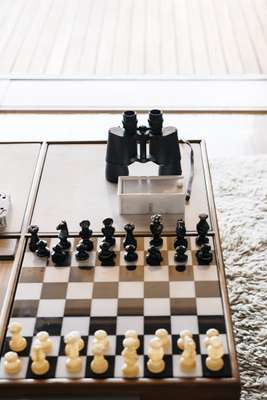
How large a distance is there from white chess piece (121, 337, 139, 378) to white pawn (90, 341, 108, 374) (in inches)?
1.7

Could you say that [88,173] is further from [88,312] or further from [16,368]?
[16,368]

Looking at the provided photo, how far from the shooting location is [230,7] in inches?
186

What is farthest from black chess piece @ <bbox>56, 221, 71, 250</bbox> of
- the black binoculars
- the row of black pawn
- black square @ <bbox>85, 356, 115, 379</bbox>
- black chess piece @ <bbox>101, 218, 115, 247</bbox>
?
black square @ <bbox>85, 356, 115, 379</bbox>

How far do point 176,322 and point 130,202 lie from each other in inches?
18.8

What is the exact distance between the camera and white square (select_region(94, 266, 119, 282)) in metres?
1.58

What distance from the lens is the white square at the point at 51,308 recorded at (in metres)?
1.46

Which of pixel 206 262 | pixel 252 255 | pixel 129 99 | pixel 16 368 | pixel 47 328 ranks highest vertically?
pixel 129 99

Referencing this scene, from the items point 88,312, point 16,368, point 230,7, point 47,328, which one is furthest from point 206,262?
point 230,7

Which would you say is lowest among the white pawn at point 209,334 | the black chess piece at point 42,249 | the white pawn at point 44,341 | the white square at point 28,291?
the white pawn at point 44,341

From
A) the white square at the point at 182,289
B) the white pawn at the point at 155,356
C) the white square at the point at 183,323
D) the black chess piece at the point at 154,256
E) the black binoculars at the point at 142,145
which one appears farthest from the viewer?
the black binoculars at the point at 142,145

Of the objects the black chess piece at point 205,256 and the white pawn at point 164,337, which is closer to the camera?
the white pawn at point 164,337

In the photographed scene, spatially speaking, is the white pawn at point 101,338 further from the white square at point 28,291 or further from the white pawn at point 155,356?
the white square at point 28,291

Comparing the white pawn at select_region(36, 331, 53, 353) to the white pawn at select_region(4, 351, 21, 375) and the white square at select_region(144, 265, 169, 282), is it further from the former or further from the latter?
the white square at select_region(144, 265, 169, 282)

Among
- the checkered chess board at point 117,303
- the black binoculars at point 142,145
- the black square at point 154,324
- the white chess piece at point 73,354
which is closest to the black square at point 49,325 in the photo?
the checkered chess board at point 117,303
